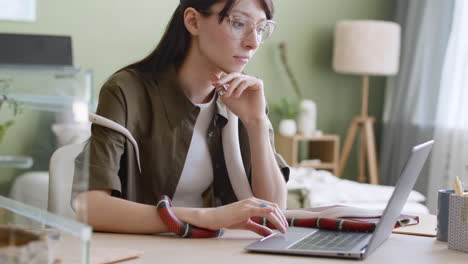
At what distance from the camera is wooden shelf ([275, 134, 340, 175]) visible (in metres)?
5.10

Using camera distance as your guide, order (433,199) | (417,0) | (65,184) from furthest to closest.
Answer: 1. (417,0)
2. (433,199)
3. (65,184)

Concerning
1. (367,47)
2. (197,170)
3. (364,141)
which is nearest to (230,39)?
(197,170)

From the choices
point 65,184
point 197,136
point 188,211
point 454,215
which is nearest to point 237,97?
point 197,136

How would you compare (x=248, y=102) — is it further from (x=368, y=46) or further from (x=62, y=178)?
(x=368, y=46)

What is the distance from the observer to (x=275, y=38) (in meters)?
5.35

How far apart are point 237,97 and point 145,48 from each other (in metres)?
3.23

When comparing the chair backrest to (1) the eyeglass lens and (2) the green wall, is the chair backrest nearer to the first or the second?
(1) the eyeglass lens

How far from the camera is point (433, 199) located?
4754 mm

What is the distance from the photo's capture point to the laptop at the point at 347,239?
122cm

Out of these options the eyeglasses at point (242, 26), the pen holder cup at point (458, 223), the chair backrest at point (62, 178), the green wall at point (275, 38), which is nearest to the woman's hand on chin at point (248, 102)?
the eyeglasses at point (242, 26)

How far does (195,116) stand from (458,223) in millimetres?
736

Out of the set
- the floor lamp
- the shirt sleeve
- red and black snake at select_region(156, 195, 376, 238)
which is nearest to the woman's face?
the shirt sleeve

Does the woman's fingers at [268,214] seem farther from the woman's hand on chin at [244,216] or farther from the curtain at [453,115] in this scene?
the curtain at [453,115]

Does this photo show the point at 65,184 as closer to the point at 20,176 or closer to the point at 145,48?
the point at 20,176
